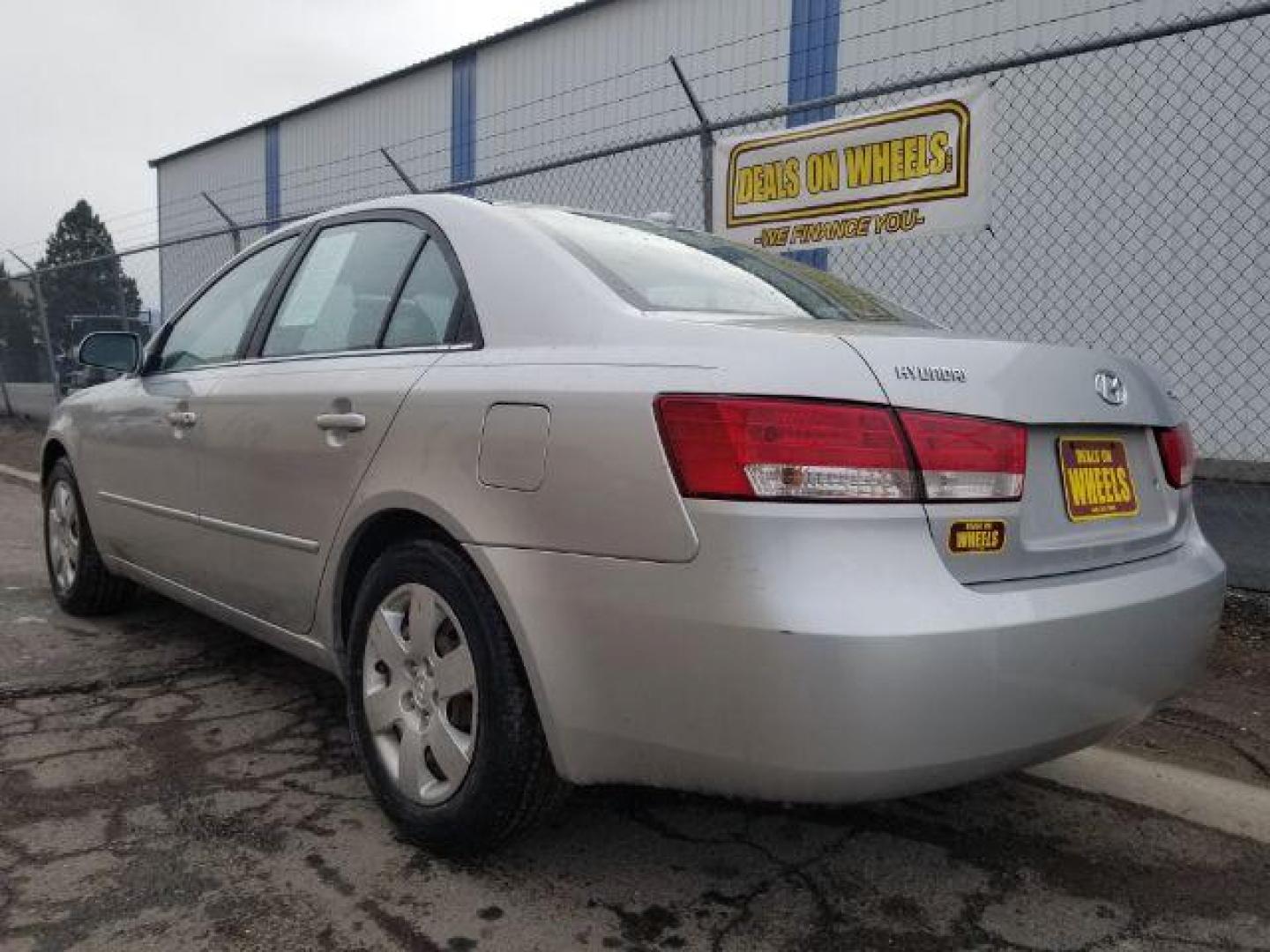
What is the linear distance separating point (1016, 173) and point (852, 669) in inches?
327

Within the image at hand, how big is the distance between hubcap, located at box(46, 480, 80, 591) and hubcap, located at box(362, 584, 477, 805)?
250cm

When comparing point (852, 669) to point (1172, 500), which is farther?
point (1172, 500)

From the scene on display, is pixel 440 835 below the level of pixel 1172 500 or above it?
below

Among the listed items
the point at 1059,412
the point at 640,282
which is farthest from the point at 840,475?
the point at 640,282

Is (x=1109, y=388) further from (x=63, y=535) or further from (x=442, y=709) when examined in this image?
(x=63, y=535)

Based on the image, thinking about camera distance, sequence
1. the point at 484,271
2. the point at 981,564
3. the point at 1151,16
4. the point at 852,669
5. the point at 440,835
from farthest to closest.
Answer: the point at 1151,16 < the point at 484,271 < the point at 440,835 < the point at 981,564 < the point at 852,669

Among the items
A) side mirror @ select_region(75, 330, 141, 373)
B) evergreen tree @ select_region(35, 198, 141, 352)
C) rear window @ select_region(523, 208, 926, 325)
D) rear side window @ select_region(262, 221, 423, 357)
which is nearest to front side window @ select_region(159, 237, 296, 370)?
rear side window @ select_region(262, 221, 423, 357)

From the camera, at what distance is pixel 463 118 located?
15906 millimetres

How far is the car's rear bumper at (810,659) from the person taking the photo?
1.73m

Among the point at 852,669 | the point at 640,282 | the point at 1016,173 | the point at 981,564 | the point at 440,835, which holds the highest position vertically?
the point at 1016,173

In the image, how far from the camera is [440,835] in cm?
225

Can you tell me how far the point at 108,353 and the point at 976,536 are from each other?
11.7ft

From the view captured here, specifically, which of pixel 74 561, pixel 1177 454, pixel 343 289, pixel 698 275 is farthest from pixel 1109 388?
pixel 74 561

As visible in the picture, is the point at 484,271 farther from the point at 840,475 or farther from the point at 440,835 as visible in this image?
the point at 440,835
